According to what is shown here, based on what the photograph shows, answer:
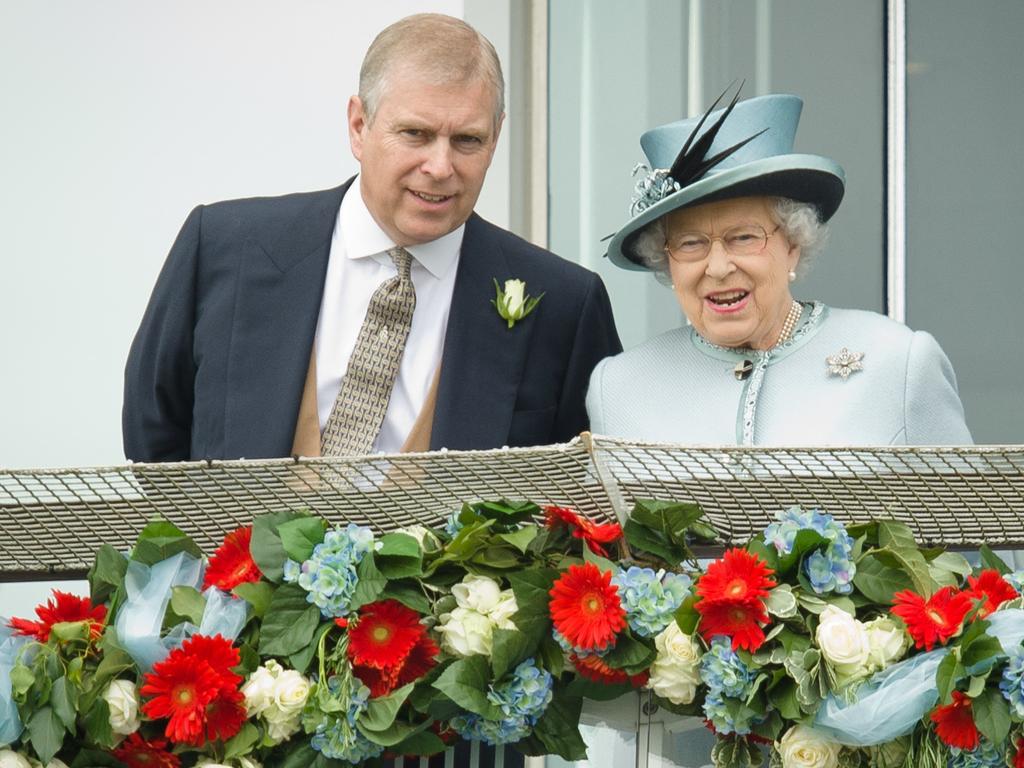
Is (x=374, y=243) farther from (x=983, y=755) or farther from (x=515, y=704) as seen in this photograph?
(x=983, y=755)

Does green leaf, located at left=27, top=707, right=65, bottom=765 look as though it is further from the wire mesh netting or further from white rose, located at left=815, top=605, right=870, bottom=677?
white rose, located at left=815, top=605, right=870, bottom=677

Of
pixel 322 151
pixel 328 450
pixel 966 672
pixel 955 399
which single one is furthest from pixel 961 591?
pixel 322 151

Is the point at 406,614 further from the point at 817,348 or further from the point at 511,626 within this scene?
the point at 817,348

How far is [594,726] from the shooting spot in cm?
211

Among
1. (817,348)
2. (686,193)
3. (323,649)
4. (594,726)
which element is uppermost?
(686,193)

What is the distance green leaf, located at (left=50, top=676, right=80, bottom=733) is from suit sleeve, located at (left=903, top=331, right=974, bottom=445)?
135 cm

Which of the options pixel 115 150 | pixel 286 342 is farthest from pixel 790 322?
pixel 115 150

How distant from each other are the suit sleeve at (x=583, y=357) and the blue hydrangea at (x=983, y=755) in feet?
4.66

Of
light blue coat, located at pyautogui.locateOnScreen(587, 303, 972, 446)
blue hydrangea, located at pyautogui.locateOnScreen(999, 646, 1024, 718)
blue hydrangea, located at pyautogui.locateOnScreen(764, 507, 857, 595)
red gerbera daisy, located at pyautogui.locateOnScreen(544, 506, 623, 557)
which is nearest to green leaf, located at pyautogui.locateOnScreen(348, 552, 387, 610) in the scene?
red gerbera daisy, located at pyautogui.locateOnScreen(544, 506, 623, 557)

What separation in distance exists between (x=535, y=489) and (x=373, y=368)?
3.50 ft

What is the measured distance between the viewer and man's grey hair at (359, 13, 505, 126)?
3045 millimetres

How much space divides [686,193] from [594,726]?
1.00 metres

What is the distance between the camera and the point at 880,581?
193 centimetres

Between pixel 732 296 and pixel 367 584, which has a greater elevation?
pixel 732 296
